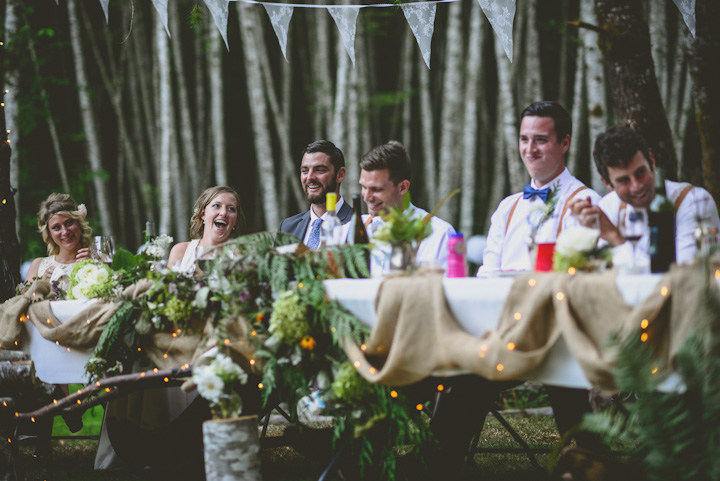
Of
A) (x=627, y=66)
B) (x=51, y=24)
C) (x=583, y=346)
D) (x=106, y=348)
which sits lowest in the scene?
(x=106, y=348)

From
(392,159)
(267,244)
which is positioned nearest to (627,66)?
(392,159)

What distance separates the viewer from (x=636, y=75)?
505 cm

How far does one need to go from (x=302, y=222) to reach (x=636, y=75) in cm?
236

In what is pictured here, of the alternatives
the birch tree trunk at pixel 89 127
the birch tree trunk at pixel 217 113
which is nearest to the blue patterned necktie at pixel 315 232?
the birch tree trunk at pixel 217 113

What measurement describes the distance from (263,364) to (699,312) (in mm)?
1493

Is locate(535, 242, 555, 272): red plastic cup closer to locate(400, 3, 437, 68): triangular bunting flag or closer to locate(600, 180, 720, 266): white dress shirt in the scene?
locate(600, 180, 720, 266): white dress shirt

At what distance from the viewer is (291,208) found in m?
14.9

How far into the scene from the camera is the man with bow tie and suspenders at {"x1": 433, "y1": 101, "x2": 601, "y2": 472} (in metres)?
3.15

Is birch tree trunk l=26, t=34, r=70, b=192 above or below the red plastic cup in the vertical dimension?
above

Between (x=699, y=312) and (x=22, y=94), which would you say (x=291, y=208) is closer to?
(x=22, y=94)

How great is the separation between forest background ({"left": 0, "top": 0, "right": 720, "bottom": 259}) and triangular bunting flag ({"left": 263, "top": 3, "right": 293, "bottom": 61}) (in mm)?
4457

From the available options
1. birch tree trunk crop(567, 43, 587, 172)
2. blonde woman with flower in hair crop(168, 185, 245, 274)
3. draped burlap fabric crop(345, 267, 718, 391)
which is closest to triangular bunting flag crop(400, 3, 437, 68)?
blonde woman with flower in hair crop(168, 185, 245, 274)

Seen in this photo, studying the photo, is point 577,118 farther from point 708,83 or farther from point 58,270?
point 58,270

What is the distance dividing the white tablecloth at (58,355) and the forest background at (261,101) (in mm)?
6426
